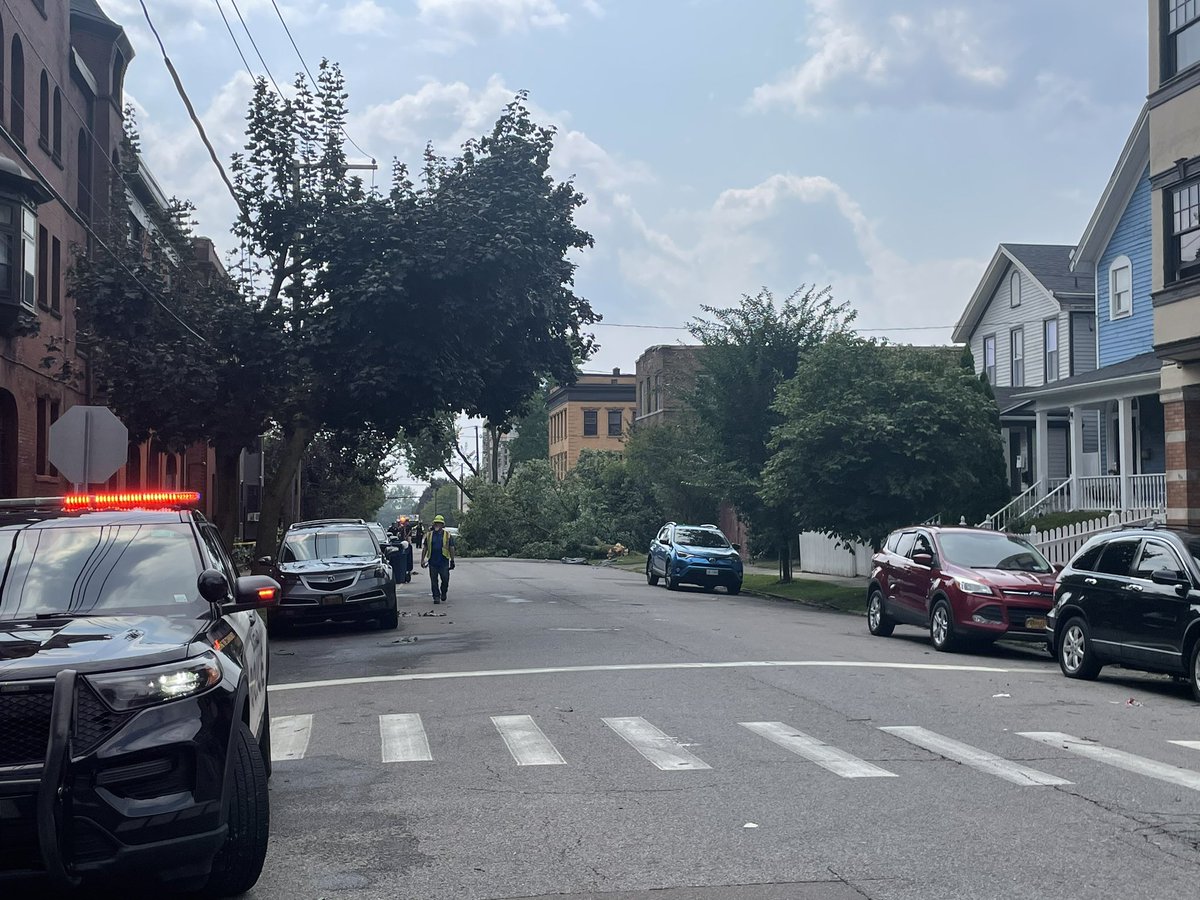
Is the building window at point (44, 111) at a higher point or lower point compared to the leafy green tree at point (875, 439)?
higher

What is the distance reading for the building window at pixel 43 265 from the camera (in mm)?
28109

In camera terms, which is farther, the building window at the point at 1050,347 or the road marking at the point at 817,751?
the building window at the point at 1050,347

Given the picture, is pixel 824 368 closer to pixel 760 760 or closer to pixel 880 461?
pixel 880 461

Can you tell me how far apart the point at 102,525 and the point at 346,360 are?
16.7 m

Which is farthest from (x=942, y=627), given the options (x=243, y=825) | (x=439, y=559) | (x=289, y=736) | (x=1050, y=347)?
(x=1050, y=347)

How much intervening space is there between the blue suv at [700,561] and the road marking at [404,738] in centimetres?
2210

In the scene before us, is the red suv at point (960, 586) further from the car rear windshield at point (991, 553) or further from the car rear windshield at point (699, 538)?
the car rear windshield at point (699, 538)

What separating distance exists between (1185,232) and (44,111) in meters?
22.9

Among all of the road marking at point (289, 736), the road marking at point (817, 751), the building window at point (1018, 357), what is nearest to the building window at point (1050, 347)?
the building window at point (1018, 357)

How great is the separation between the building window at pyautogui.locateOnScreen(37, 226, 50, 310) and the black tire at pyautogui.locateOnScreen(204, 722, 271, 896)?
24489mm

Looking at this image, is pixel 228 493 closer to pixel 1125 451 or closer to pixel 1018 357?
pixel 1125 451

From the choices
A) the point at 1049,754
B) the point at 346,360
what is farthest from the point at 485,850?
the point at 346,360

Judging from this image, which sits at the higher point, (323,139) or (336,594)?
(323,139)

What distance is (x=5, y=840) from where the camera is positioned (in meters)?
5.14
